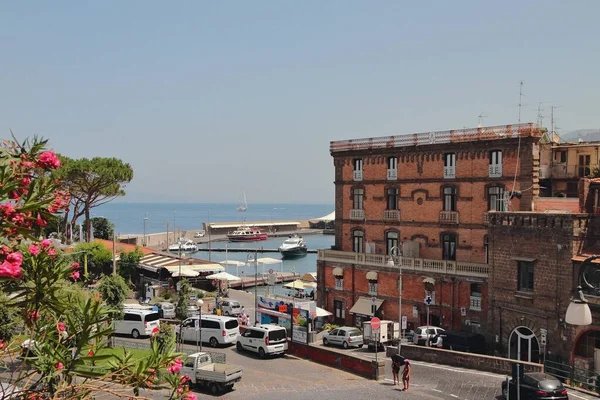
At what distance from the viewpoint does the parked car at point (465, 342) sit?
36369mm

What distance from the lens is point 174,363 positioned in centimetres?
1090

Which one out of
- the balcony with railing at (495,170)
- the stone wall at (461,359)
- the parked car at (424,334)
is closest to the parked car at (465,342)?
the parked car at (424,334)

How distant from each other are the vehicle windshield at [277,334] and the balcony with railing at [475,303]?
12.7 metres

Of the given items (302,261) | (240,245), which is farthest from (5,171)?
(240,245)

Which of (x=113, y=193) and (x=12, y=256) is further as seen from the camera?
(x=113, y=193)

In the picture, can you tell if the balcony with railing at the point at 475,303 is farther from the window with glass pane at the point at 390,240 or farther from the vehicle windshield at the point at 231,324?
the vehicle windshield at the point at 231,324

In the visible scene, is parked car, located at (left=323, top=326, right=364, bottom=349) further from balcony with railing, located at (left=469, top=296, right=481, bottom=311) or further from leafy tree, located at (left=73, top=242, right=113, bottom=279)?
leafy tree, located at (left=73, top=242, right=113, bottom=279)

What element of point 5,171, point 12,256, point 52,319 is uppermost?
point 5,171

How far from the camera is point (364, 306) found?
46188 mm

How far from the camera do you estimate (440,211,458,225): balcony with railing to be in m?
43.0

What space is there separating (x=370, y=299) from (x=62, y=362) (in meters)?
38.2

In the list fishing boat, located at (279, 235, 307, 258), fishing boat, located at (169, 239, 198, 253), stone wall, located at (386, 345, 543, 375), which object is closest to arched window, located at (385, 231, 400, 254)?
stone wall, located at (386, 345, 543, 375)

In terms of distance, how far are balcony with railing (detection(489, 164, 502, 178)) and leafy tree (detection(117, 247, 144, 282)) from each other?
38715 mm

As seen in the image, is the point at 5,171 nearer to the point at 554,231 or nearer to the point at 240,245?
the point at 554,231
